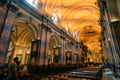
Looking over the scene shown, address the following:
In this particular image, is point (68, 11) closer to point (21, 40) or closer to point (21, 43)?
point (21, 40)

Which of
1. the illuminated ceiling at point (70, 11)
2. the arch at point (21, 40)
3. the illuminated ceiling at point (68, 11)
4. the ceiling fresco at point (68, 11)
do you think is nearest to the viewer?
the illuminated ceiling at point (68, 11)

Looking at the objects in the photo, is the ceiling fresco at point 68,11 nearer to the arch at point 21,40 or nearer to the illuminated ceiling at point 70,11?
the illuminated ceiling at point 70,11

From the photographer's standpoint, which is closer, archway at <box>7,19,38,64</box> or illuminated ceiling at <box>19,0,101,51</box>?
illuminated ceiling at <box>19,0,101,51</box>

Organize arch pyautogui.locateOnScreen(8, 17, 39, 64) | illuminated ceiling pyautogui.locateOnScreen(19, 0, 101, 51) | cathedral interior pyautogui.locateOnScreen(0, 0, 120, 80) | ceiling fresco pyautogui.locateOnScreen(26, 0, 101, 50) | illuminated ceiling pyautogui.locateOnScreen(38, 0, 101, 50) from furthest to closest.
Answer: illuminated ceiling pyautogui.locateOnScreen(38, 0, 101, 50) < arch pyautogui.locateOnScreen(8, 17, 39, 64) < ceiling fresco pyautogui.locateOnScreen(26, 0, 101, 50) < illuminated ceiling pyautogui.locateOnScreen(19, 0, 101, 51) < cathedral interior pyautogui.locateOnScreen(0, 0, 120, 80)

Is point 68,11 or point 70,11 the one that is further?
point 70,11

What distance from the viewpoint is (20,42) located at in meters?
13.7

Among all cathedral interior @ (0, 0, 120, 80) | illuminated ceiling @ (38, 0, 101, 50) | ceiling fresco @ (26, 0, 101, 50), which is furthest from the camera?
illuminated ceiling @ (38, 0, 101, 50)

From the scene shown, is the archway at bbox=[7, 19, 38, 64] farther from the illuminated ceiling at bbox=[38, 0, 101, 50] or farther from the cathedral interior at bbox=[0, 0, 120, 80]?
the illuminated ceiling at bbox=[38, 0, 101, 50]

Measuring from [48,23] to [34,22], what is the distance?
225 centimetres

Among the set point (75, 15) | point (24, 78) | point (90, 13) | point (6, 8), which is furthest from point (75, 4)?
point (24, 78)

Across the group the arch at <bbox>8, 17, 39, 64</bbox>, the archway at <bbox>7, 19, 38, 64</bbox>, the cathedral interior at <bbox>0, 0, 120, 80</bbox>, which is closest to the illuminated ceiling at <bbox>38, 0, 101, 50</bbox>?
the cathedral interior at <bbox>0, 0, 120, 80</bbox>

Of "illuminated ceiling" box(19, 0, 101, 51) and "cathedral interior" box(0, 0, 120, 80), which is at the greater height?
"illuminated ceiling" box(19, 0, 101, 51)

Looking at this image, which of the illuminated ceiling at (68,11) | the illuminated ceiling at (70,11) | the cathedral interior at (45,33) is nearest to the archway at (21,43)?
the cathedral interior at (45,33)

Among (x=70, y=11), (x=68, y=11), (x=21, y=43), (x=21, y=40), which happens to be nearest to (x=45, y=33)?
(x=21, y=40)
